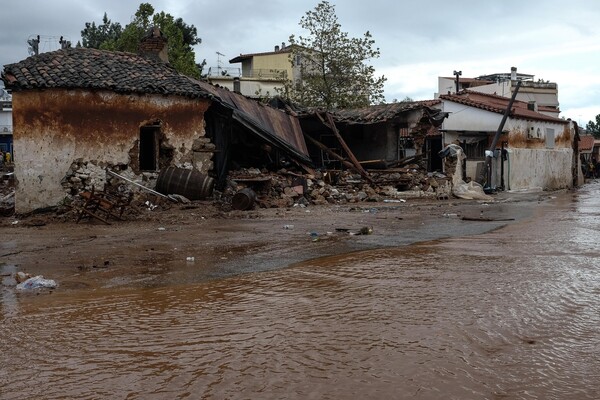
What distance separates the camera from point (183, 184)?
15156 millimetres

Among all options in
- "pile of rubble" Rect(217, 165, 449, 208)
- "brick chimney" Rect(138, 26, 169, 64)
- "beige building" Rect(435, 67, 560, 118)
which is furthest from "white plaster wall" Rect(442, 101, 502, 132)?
"beige building" Rect(435, 67, 560, 118)

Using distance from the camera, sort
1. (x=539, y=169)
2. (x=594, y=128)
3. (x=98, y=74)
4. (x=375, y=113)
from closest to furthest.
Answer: (x=98, y=74) → (x=375, y=113) → (x=539, y=169) → (x=594, y=128)

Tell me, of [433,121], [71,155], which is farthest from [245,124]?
[433,121]

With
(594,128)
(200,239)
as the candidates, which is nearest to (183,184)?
(200,239)

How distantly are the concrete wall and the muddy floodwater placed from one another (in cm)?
925

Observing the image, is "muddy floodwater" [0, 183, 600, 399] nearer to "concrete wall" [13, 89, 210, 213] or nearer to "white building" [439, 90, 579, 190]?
"concrete wall" [13, 89, 210, 213]

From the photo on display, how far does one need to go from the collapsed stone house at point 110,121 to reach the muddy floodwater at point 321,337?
9288 millimetres

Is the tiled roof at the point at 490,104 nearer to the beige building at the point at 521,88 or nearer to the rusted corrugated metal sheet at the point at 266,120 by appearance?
the rusted corrugated metal sheet at the point at 266,120

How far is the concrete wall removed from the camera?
14375mm

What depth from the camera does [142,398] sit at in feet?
10.8

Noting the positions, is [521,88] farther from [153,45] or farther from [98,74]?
[98,74]

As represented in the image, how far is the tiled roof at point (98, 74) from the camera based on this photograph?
14.4 meters

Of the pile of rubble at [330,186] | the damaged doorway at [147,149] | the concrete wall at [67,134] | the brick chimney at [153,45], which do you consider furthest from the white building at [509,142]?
the concrete wall at [67,134]

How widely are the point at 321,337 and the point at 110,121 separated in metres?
12.3
